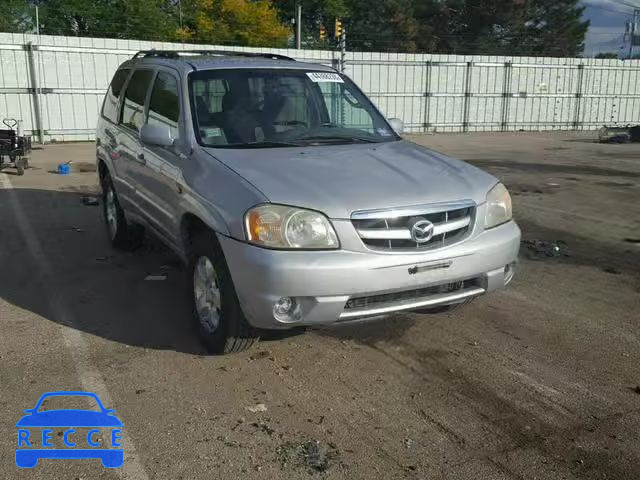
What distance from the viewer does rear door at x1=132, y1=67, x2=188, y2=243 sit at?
449cm

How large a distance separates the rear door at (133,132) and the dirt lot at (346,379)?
0.80m

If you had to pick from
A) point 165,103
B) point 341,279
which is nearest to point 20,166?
point 165,103

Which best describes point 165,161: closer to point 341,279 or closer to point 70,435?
point 341,279

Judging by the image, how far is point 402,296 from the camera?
3699 mm

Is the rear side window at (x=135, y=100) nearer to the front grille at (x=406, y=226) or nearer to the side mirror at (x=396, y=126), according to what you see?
the side mirror at (x=396, y=126)

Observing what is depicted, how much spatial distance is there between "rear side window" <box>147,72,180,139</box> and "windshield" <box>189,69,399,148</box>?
0.18 m

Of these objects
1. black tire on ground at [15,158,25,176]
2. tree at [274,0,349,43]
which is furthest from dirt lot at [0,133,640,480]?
tree at [274,0,349,43]

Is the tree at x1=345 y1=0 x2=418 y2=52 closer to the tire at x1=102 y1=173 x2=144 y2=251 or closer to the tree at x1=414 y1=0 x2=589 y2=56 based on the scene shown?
the tree at x1=414 y1=0 x2=589 y2=56

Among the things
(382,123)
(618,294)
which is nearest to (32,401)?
(382,123)

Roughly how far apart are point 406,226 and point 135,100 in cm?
322

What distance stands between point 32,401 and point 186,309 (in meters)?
1.58

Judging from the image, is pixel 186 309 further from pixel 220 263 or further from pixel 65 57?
pixel 65 57

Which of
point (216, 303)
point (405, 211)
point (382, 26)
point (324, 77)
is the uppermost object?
point (382, 26)

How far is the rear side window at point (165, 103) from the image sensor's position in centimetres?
471
